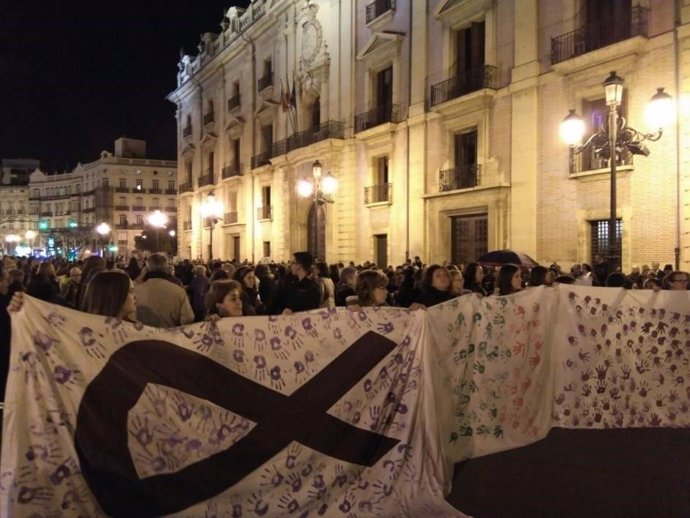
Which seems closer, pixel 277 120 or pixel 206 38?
pixel 277 120

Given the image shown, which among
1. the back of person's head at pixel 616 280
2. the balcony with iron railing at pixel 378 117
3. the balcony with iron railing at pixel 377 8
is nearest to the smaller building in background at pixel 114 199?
the balcony with iron railing at pixel 378 117

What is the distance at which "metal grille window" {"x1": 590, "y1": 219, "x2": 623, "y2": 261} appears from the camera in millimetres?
15797

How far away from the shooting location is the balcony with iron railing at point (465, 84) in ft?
61.0

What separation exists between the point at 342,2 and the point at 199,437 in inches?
976

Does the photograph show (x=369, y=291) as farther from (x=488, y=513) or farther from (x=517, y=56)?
(x=517, y=56)

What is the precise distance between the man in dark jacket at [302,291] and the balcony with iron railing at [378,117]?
15656mm

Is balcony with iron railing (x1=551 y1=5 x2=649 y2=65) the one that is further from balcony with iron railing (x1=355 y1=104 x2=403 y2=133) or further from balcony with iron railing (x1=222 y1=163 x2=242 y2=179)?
balcony with iron railing (x1=222 y1=163 x2=242 y2=179)

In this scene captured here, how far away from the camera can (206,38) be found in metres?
40.2

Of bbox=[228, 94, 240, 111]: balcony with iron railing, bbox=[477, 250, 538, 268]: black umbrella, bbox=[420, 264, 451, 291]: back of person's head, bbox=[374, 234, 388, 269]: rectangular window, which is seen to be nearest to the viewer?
bbox=[420, 264, 451, 291]: back of person's head

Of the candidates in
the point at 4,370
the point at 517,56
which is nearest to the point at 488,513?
the point at 4,370

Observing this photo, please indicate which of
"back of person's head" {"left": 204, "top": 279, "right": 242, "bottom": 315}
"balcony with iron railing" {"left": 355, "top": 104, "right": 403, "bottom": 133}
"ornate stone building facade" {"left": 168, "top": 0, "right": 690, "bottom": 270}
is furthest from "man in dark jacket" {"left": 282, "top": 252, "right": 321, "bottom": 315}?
"balcony with iron railing" {"left": 355, "top": 104, "right": 403, "bottom": 133}

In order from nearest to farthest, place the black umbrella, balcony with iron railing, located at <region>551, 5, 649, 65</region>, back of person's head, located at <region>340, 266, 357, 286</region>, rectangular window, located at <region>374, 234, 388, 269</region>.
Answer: back of person's head, located at <region>340, 266, 357, 286</region>
the black umbrella
balcony with iron railing, located at <region>551, 5, 649, 65</region>
rectangular window, located at <region>374, 234, 388, 269</region>

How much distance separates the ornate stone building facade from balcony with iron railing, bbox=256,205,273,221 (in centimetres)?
11

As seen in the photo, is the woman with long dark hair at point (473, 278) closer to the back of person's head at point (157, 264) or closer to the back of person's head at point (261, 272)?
the back of person's head at point (261, 272)
